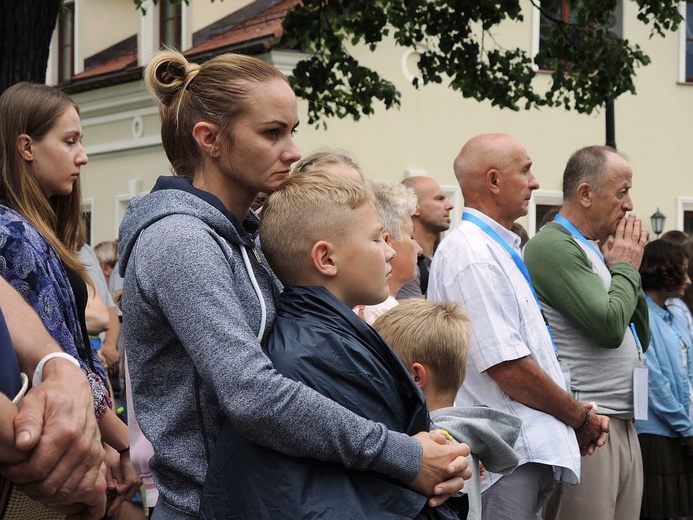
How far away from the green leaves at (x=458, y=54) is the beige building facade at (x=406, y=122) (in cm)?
508

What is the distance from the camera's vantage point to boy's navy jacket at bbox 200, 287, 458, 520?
8.82ft

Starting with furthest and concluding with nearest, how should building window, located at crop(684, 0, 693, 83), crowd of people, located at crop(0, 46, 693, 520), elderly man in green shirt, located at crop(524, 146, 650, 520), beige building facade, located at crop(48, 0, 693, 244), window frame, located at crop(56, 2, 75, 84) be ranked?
window frame, located at crop(56, 2, 75, 84) < building window, located at crop(684, 0, 693, 83) < beige building facade, located at crop(48, 0, 693, 244) < elderly man in green shirt, located at crop(524, 146, 650, 520) < crowd of people, located at crop(0, 46, 693, 520)

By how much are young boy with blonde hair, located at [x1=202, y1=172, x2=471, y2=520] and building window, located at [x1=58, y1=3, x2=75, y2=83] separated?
22.4 metres

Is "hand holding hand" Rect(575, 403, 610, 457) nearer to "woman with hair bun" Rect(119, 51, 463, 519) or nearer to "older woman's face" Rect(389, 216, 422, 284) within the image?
"older woman's face" Rect(389, 216, 422, 284)

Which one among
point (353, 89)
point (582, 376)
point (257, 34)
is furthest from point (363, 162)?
point (582, 376)

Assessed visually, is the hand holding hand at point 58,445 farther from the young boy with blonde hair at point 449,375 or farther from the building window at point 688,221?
the building window at point 688,221

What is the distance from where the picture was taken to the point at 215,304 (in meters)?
2.63

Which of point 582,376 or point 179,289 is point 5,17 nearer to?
point 582,376

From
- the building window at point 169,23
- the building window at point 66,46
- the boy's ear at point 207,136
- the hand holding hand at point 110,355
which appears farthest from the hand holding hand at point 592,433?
the building window at point 66,46

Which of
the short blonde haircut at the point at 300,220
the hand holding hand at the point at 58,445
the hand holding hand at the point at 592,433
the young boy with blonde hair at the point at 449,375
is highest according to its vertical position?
the short blonde haircut at the point at 300,220

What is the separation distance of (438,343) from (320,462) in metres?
1.09

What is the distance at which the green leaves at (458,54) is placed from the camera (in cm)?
1337

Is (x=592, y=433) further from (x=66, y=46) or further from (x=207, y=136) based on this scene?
(x=66, y=46)

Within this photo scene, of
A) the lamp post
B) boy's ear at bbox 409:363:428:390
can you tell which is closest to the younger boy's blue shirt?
boy's ear at bbox 409:363:428:390
